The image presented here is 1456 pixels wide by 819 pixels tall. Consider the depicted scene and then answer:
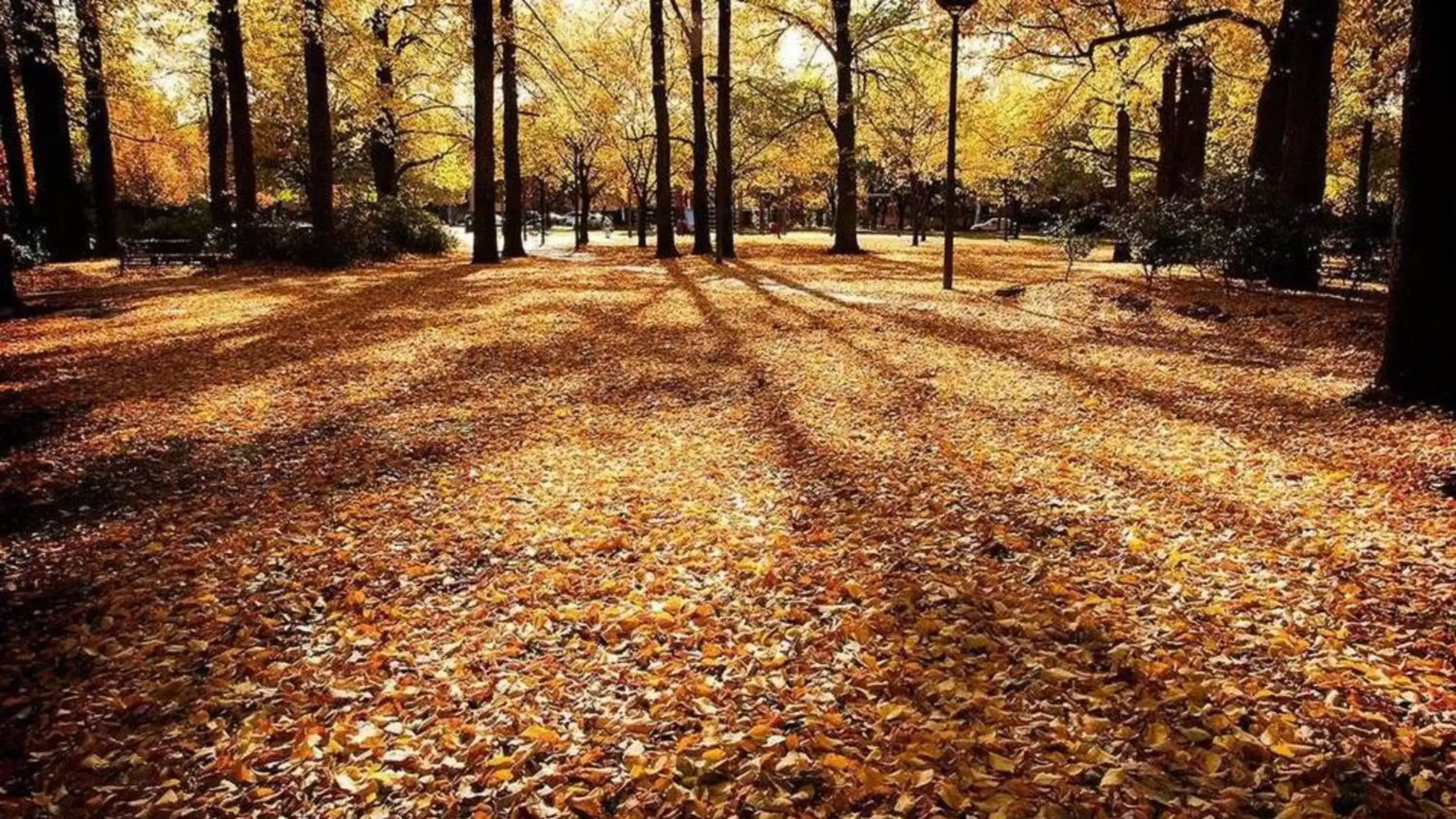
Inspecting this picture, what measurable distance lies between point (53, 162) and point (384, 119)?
8122 mm

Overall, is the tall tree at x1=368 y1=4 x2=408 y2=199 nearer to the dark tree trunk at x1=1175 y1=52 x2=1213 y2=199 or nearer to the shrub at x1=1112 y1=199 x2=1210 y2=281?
the shrub at x1=1112 y1=199 x2=1210 y2=281

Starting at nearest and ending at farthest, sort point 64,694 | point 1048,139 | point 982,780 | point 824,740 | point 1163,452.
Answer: point 982,780 < point 824,740 < point 64,694 < point 1163,452 < point 1048,139

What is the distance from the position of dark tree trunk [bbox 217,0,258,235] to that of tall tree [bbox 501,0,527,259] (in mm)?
6095

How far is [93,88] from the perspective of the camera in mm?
20750

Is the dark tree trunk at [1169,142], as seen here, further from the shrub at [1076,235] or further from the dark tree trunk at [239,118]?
the dark tree trunk at [239,118]

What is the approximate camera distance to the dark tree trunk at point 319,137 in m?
16.8

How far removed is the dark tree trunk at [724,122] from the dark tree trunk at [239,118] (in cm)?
1071

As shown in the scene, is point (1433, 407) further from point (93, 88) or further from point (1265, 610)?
point (93, 88)

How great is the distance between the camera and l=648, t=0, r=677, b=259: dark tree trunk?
71.1 feet

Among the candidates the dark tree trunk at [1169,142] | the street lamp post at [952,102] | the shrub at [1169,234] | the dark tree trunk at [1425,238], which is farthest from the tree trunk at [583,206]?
the dark tree trunk at [1425,238]

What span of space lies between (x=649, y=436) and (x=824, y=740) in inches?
153

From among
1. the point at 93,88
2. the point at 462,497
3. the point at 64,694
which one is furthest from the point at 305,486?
the point at 93,88

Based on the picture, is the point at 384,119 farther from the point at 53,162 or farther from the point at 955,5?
the point at 955,5

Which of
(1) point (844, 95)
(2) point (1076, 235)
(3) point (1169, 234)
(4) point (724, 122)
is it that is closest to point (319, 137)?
(4) point (724, 122)
